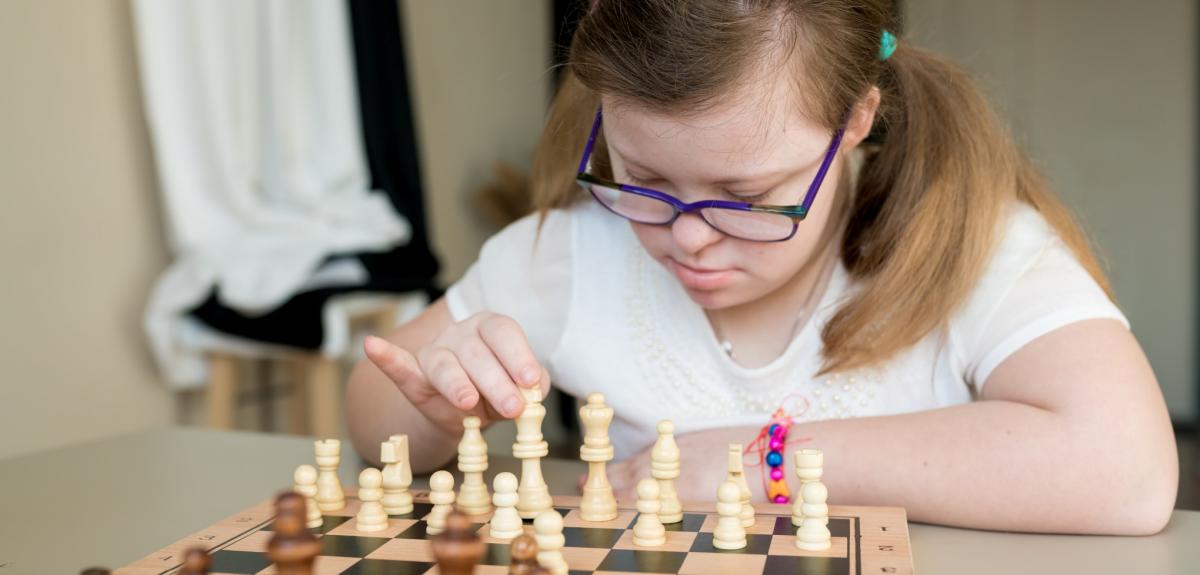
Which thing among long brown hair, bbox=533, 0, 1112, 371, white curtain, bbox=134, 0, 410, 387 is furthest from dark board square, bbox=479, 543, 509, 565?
white curtain, bbox=134, 0, 410, 387

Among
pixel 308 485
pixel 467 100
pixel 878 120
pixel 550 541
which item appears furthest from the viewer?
pixel 467 100

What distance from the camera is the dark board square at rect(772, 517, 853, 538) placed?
0.88 m

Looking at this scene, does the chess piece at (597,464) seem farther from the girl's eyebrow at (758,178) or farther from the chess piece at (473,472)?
the girl's eyebrow at (758,178)

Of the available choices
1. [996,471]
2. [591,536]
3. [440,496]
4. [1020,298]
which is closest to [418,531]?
[440,496]

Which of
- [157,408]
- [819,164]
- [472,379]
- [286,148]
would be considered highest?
[286,148]

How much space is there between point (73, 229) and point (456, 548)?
81.7 inches

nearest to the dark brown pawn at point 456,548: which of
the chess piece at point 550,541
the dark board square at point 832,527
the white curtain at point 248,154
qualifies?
the chess piece at point 550,541

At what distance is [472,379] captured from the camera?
1.03m

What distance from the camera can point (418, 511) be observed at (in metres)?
1.01

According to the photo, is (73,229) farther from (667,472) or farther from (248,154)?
(667,472)

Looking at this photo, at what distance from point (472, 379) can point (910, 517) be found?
413 mm

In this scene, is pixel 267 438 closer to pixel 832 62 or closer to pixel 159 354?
pixel 832 62

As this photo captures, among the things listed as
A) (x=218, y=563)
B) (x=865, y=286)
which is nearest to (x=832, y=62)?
(x=865, y=286)

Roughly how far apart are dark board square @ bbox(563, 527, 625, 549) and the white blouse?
375 millimetres
